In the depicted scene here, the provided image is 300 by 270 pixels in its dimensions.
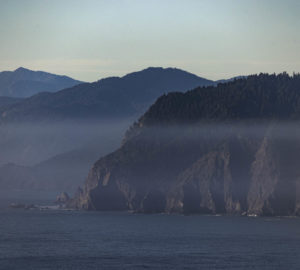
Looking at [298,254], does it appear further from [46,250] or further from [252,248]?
[46,250]

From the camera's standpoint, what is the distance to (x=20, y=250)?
644 ft

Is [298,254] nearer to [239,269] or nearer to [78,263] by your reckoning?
[239,269]

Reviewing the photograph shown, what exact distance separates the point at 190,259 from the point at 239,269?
44.2 ft

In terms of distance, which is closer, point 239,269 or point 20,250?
point 239,269

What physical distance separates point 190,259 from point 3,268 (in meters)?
31.2

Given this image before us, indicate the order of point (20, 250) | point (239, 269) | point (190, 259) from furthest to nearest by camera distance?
point (20, 250), point (190, 259), point (239, 269)

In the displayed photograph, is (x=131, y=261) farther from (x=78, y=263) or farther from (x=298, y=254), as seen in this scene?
(x=298, y=254)

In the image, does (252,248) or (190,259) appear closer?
(190,259)

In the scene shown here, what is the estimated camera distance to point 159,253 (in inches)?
7495

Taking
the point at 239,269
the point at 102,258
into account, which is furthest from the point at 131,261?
the point at 239,269

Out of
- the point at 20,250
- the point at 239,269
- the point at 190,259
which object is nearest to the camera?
the point at 239,269

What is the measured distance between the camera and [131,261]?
180 meters

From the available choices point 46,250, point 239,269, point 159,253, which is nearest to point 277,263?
point 239,269

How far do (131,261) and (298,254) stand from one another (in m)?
29.3
